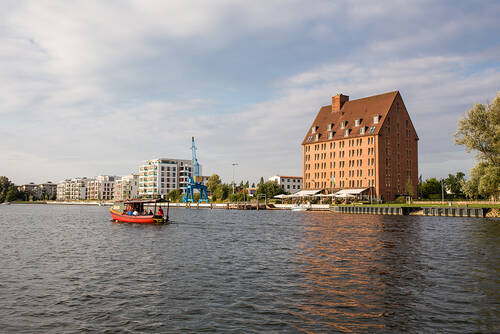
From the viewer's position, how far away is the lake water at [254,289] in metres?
15.2

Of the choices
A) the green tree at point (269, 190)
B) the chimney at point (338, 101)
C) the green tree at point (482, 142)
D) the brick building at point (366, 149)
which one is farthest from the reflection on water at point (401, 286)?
the green tree at point (269, 190)

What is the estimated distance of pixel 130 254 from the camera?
33.5m

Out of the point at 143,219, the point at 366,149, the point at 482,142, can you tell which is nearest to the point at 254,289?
the point at 143,219

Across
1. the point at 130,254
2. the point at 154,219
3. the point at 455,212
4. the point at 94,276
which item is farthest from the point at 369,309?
the point at 455,212

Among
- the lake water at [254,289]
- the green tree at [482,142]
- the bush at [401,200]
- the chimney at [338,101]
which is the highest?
the chimney at [338,101]

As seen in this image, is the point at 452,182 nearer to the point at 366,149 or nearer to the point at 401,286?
the point at 366,149

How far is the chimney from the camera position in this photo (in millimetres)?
143625

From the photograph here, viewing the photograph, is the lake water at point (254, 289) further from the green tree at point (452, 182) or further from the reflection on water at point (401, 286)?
the green tree at point (452, 182)

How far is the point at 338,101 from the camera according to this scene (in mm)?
143875

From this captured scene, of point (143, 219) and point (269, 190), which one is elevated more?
point (269, 190)

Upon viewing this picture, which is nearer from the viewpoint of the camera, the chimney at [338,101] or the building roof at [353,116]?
the building roof at [353,116]

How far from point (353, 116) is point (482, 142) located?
214 feet

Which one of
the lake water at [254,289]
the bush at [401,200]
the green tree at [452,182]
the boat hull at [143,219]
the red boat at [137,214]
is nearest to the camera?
the lake water at [254,289]

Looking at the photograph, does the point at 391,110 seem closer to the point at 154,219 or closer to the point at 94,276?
the point at 154,219
